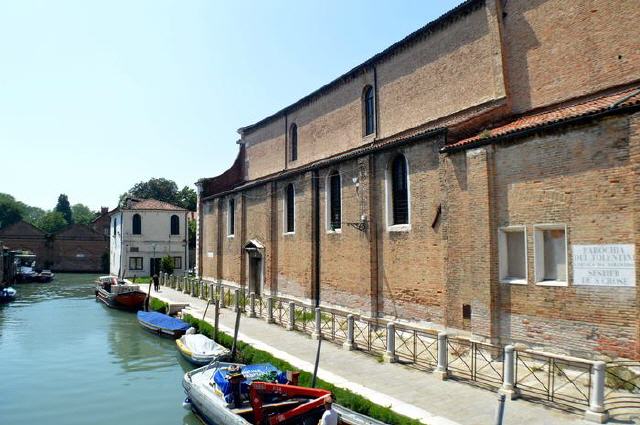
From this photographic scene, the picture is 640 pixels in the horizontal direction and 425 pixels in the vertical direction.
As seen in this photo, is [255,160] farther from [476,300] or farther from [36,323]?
[476,300]

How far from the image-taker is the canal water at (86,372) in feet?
39.3

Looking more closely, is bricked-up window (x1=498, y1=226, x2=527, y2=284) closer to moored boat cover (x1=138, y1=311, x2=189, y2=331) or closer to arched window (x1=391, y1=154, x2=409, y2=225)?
arched window (x1=391, y1=154, x2=409, y2=225)

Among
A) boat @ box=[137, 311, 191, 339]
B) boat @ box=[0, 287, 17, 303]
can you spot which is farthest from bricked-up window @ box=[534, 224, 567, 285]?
boat @ box=[0, 287, 17, 303]

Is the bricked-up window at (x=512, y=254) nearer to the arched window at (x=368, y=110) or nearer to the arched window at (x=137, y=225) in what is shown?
the arched window at (x=368, y=110)

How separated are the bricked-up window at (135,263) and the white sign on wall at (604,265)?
41.4 metres

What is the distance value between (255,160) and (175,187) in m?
47.7

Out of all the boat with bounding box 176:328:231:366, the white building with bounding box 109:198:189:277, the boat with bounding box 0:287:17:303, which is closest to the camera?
the boat with bounding box 176:328:231:366

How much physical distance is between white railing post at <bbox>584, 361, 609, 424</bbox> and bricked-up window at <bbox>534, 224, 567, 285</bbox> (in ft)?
9.39

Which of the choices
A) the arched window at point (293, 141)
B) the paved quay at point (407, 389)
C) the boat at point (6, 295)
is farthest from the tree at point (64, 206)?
the paved quay at point (407, 389)

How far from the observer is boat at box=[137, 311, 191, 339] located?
1980 centimetres

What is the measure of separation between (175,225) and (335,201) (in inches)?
1191

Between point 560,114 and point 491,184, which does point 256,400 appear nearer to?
point 491,184

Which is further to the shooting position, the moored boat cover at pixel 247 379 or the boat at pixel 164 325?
the boat at pixel 164 325

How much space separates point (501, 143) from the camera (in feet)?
40.7
